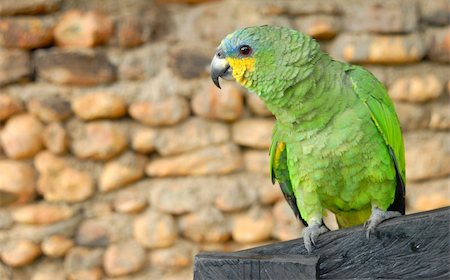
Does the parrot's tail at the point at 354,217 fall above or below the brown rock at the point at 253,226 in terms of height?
below

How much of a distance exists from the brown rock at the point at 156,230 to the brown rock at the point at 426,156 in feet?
2.33

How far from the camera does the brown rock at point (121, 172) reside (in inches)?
75.9

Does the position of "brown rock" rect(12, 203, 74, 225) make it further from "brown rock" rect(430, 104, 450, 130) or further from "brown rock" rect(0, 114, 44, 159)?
"brown rock" rect(430, 104, 450, 130)

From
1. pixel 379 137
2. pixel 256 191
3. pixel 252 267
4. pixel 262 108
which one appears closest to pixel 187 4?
pixel 262 108

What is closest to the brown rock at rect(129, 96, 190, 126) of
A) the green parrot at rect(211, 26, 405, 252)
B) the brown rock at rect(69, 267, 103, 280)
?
the brown rock at rect(69, 267, 103, 280)

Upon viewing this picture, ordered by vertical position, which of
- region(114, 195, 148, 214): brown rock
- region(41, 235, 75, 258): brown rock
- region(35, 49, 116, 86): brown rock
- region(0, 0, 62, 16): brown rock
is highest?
region(0, 0, 62, 16): brown rock

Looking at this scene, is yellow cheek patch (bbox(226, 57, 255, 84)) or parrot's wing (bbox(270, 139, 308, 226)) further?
parrot's wing (bbox(270, 139, 308, 226))

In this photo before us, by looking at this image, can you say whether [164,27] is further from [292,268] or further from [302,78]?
[292,268]

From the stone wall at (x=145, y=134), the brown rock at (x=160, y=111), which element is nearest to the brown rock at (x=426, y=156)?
the stone wall at (x=145, y=134)

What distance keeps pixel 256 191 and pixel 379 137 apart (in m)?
0.70

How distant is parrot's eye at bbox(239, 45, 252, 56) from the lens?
1.19 metres

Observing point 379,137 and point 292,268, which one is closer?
point 292,268

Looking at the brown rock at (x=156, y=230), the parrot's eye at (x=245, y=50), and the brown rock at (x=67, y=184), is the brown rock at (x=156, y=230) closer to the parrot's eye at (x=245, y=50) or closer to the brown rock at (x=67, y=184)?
the brown rock at (x=67, y=184)

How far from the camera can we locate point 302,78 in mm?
1210
